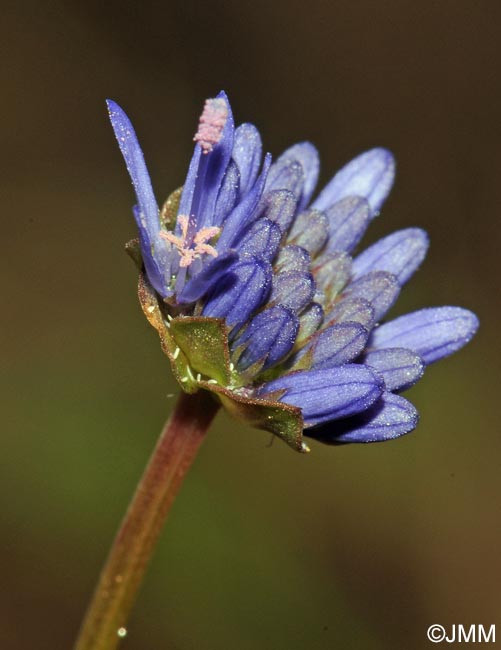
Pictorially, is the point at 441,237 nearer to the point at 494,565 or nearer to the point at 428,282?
the point at 428,282

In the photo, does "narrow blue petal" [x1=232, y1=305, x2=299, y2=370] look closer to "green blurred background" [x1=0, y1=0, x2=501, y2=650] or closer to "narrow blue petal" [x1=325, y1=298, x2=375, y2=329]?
"narrow blue petal" [x1=325, y1=298, x2=375, y2=329]

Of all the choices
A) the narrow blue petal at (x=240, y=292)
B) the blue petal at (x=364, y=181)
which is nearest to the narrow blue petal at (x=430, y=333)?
the blue petal at (x=364, y=181)

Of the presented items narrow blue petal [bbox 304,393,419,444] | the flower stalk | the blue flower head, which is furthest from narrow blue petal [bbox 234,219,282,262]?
narrow blue petal [bbox 304,393,419,444]

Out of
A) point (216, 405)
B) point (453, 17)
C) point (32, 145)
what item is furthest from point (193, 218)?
point (453, 17)

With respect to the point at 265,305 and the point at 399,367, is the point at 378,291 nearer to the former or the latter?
the point at 399,367

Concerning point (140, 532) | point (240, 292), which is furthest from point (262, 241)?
point (140, 532)

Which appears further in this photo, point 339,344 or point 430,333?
point 430,333
